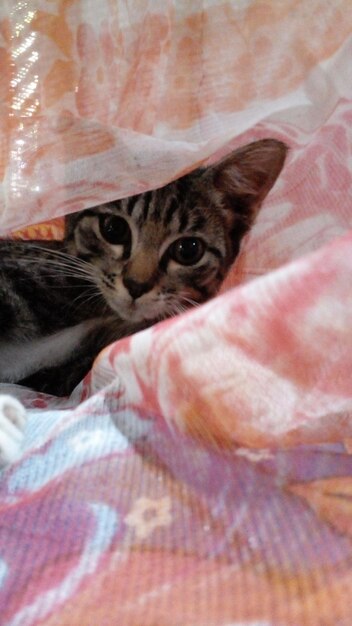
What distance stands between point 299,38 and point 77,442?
0.54 meters

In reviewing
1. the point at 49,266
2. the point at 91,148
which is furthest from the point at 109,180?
the point at 49,266

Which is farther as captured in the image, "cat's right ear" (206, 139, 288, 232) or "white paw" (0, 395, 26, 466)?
"cat's right ear" (206, 139, 288, 232)

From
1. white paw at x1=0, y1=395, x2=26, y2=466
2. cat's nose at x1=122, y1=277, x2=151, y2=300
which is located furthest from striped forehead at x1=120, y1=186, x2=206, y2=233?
white paw at x1=0, y1=395, x2=26, y2=466

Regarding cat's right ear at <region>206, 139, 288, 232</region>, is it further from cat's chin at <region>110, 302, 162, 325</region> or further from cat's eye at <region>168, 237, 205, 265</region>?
cat's chin at <region>110, 302, 162, 325</region>

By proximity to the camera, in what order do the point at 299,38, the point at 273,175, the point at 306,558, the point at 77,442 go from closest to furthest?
the point at 306,558 < the point at 77,442 < the point at 299,38 < the point at 273,175

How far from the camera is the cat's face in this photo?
2.92ft

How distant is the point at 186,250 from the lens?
3.10 feet

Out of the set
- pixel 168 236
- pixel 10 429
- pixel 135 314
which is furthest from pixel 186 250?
pixel 10 429

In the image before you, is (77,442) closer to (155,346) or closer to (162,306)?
(155,346)

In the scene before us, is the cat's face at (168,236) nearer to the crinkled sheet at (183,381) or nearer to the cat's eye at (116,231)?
the cat's eye at (116,231)

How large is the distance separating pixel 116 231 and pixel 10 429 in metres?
0.50

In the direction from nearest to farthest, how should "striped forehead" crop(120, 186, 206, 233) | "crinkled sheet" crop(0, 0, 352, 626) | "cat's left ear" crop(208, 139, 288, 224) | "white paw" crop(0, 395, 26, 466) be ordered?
1. "crinkled sheet" crop(0, 0, 352, 626)
2. "white paw" crop(0, 395, 26, 466)
3. "cat's left ear" crop(208, 139, 288, 224)
4. "striped forehead" crop(120, 186, 206, 233)

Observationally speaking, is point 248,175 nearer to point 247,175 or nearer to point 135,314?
point 247,175

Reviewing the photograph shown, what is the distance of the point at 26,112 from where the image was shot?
661 mm
